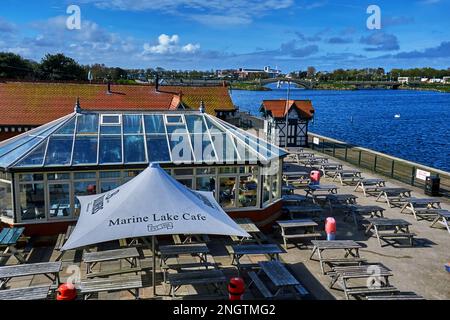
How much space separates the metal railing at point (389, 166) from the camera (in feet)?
64.8

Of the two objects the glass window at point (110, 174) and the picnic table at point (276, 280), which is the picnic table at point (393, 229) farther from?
the glass window at point (110, 174)

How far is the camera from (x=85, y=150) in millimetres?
12422

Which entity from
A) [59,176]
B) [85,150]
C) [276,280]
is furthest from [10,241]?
[276,280]

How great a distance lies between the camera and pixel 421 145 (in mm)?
46469

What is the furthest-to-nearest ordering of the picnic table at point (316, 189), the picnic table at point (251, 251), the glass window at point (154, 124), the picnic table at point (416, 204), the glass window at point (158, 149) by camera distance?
the picnic table at point (316, 189) → the picnic table at point (416, 204) → the glass window at point (154, 124) → the glass window at point (158, 149) → the picnic table at point (251, 251)

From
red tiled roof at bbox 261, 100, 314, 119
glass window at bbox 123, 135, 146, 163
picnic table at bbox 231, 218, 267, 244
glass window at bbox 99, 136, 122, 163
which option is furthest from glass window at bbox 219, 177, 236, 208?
red tiled roof at bbox 261, 100, 314, 119

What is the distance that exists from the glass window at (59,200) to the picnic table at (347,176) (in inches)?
489

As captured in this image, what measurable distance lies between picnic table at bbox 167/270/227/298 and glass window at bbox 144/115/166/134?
228 inches

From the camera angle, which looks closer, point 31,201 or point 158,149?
point 31,201

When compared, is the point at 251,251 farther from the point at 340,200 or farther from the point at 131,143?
the point at 340,200

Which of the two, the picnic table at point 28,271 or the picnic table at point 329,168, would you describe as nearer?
the picnic table at point 28,271

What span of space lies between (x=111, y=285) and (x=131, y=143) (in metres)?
5.61

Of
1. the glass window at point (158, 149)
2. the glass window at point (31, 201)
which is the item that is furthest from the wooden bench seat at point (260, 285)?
the glass window at point (31, 201)
